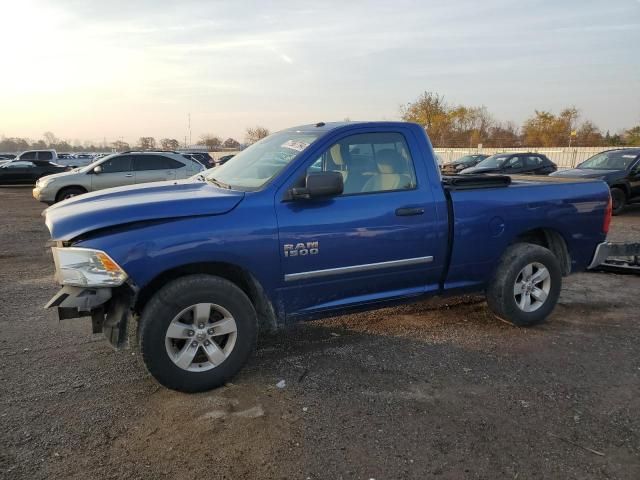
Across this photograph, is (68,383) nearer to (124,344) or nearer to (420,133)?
(124,344)

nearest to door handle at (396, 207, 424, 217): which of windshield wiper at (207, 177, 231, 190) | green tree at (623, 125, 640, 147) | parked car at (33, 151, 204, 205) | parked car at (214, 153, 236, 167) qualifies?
windshield wiper at (207, 177, 231, 190)

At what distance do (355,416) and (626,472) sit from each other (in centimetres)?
152

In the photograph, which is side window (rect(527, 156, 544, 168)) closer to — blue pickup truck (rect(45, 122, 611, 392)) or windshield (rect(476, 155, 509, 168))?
windshield (rect(476, 155, 509, 168))

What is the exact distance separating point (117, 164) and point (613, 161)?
43.9ft

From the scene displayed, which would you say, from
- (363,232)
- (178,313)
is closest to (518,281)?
(363,232)

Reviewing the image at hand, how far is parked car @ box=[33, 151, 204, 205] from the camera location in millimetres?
12875

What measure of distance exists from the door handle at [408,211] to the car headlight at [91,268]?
6.93 ft

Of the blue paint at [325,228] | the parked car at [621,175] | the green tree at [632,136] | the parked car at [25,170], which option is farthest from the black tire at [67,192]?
the green tree at [632,136]

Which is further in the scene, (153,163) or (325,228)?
(153,163)

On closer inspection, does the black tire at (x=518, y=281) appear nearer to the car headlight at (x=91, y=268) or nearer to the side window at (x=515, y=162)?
the car headlight at (x=91, y=268)

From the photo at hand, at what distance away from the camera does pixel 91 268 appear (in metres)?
3.08

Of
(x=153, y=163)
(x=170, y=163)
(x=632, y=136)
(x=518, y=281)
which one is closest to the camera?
(x=518, y=281)

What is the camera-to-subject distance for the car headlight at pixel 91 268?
3062 millimetres

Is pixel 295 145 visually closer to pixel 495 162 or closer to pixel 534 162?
pixel 495 162
